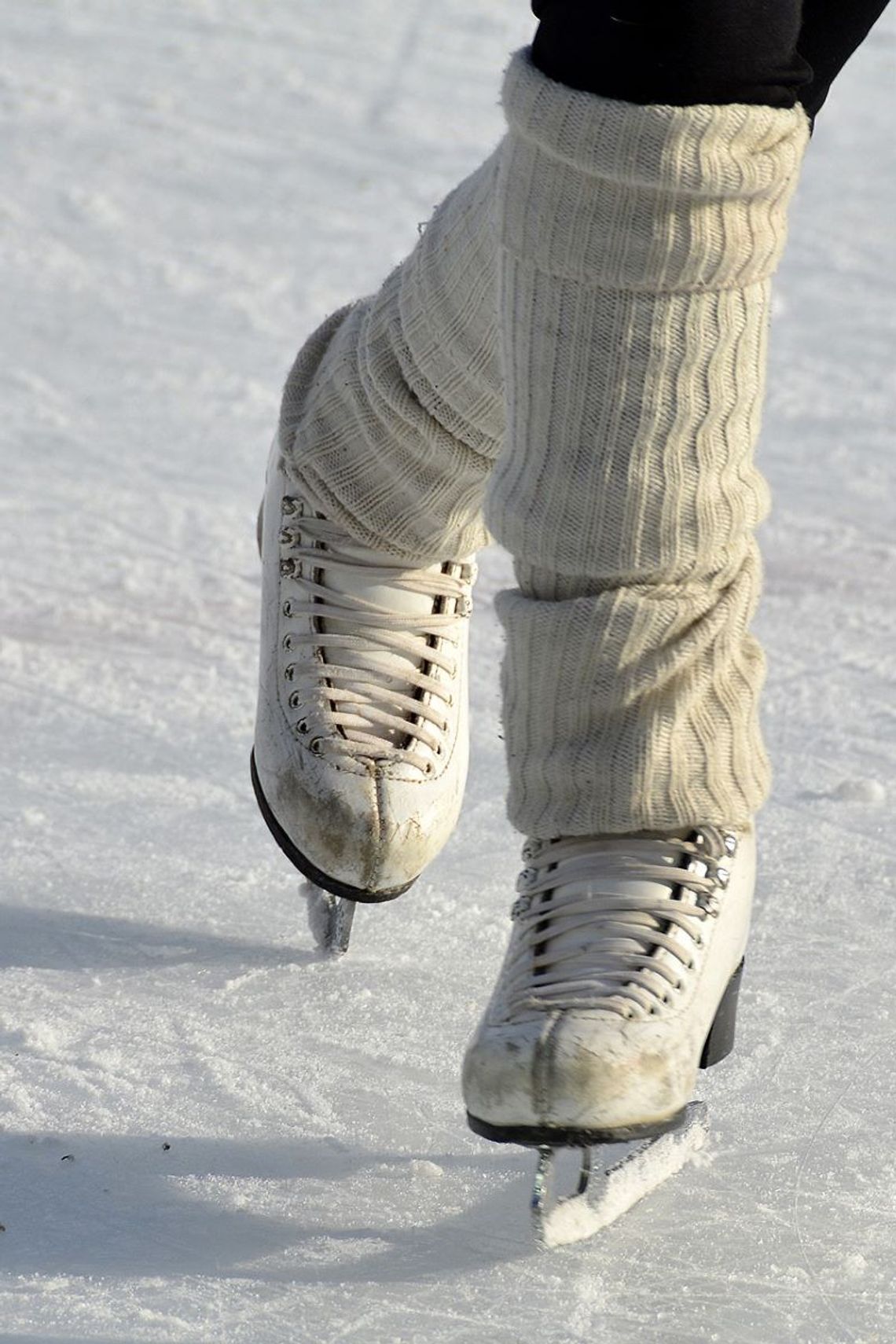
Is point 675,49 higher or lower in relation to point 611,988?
higher

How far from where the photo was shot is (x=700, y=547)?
95 cm

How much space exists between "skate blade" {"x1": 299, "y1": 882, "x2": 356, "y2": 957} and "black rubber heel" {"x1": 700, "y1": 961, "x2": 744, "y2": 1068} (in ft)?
1.11

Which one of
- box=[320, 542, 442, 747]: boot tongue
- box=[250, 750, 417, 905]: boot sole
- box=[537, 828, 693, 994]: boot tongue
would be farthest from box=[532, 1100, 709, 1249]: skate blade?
box=[320, 542, 442, 747]: boot tongue

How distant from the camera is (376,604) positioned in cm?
130

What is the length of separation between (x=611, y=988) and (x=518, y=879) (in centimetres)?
10

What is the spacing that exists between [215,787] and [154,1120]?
1.78 ft

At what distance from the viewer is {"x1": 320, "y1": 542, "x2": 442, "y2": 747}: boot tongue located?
1.29 meters

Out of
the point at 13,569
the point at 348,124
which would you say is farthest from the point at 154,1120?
the point at 348,124

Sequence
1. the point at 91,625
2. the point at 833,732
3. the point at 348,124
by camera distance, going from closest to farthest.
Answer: the point at 833,732, the point at 91,625, the point at 348,124

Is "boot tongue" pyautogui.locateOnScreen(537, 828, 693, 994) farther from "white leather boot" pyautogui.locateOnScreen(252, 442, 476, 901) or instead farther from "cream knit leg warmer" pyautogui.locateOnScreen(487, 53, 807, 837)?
"white leather boot" pyautogui.locateOnScreen(252, 442, 476, 901)

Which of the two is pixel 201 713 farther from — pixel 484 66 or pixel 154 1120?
pixel 484 66

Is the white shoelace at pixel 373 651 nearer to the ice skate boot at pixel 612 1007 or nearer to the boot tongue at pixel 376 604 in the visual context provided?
the boot tongue at pixel 376 604

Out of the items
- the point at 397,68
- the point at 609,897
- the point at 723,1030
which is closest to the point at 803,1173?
the point at 723,1030

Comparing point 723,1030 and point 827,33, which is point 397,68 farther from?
point 723,1030
